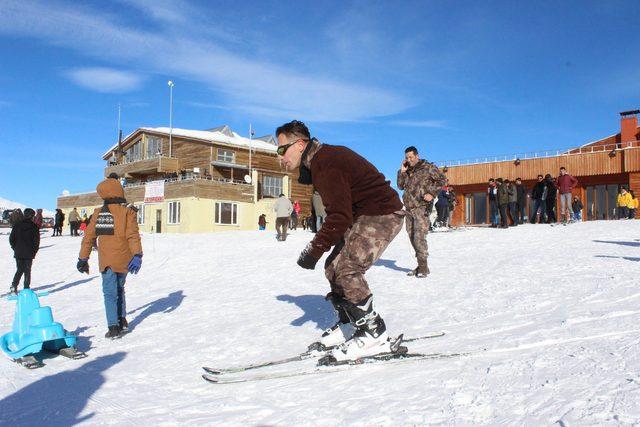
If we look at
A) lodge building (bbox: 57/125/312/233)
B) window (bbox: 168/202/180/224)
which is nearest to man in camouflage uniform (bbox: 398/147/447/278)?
lodge building (bbox: 57/125/312/233)

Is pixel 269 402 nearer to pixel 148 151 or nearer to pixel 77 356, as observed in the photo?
pixel 77 356

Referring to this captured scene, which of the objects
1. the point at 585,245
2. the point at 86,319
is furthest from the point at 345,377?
the point at 585,245

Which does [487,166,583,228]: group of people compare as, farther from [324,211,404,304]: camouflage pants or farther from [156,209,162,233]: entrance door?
[156,209,162,233]: entrance door

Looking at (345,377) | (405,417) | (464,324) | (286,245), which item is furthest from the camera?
(286,245)

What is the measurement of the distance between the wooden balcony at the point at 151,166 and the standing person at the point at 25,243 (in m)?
30.3

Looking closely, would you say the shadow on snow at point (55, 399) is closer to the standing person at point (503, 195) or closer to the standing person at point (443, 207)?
the standing person at point (443, 207)

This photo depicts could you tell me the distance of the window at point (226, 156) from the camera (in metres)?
37.7

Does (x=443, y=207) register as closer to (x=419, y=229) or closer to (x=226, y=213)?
(x=419, y=229)

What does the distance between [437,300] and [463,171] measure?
28.4m

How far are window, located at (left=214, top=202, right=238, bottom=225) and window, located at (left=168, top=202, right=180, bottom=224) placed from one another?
2761mm

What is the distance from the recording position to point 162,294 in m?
8.76

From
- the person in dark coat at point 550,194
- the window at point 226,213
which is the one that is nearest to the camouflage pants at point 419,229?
the person in dark coat at point 550,194

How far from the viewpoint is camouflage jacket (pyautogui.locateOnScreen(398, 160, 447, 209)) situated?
7704mm

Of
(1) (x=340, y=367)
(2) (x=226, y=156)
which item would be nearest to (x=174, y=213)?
(2) (x=226, y=156)
